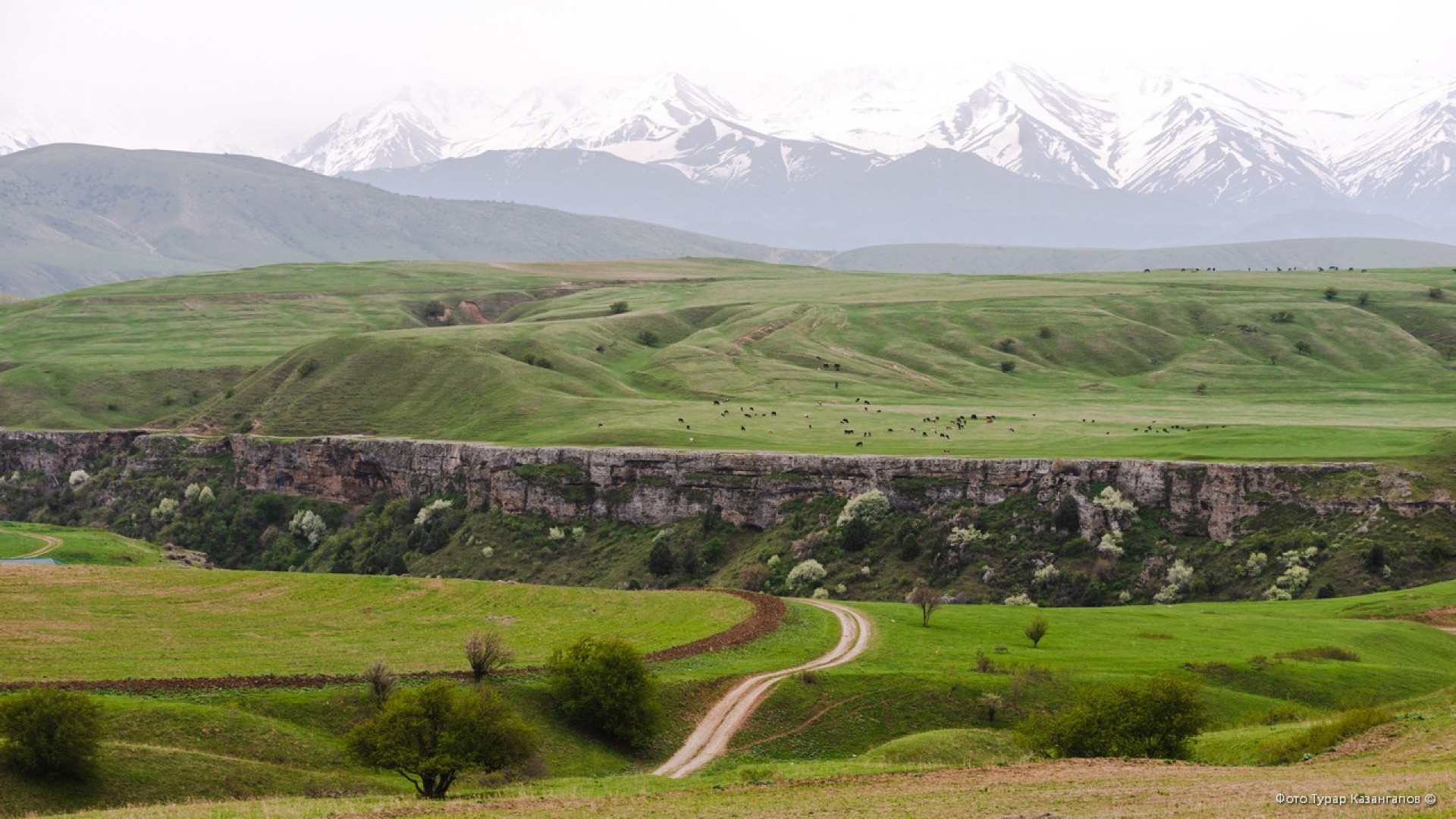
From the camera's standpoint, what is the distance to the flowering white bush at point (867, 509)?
108 meters

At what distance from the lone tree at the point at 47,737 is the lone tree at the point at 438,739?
9.34 metres

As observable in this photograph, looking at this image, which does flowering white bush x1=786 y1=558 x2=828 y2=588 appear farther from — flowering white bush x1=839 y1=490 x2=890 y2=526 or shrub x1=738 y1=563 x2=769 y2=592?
flowering white bush x1=839 y1=490 x2=890 y2=526

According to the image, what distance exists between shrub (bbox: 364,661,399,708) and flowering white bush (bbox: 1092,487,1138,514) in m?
66.0

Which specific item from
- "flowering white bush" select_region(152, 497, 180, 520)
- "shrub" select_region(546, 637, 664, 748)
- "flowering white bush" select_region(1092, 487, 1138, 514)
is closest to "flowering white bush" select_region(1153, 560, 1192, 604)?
"flowering white bush" select_region(1092, 487, 1138, 514)

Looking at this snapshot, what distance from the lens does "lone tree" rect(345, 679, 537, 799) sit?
150ft

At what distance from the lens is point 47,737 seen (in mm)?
43125

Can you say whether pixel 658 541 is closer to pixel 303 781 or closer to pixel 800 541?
pixel 800 541

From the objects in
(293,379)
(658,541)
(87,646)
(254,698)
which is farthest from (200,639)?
(293,379)

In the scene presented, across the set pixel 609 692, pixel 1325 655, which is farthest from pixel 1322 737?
pixel 609 692

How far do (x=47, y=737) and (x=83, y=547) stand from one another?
80.6 meters

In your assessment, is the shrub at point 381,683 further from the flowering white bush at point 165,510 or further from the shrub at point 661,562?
the flowering white bush at point 165,510

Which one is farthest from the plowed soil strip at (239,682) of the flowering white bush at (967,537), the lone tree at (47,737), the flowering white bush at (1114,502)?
the flowering white bush at (1114,502)

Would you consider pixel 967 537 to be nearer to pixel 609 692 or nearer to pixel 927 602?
pixel 927 602

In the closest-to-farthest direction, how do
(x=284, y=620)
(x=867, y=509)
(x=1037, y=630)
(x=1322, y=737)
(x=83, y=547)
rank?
(x=1322, y=737) → (x=1037, y=630) → (x=284, y=620) → (x=867, y=509) → (x=83, y=547)
